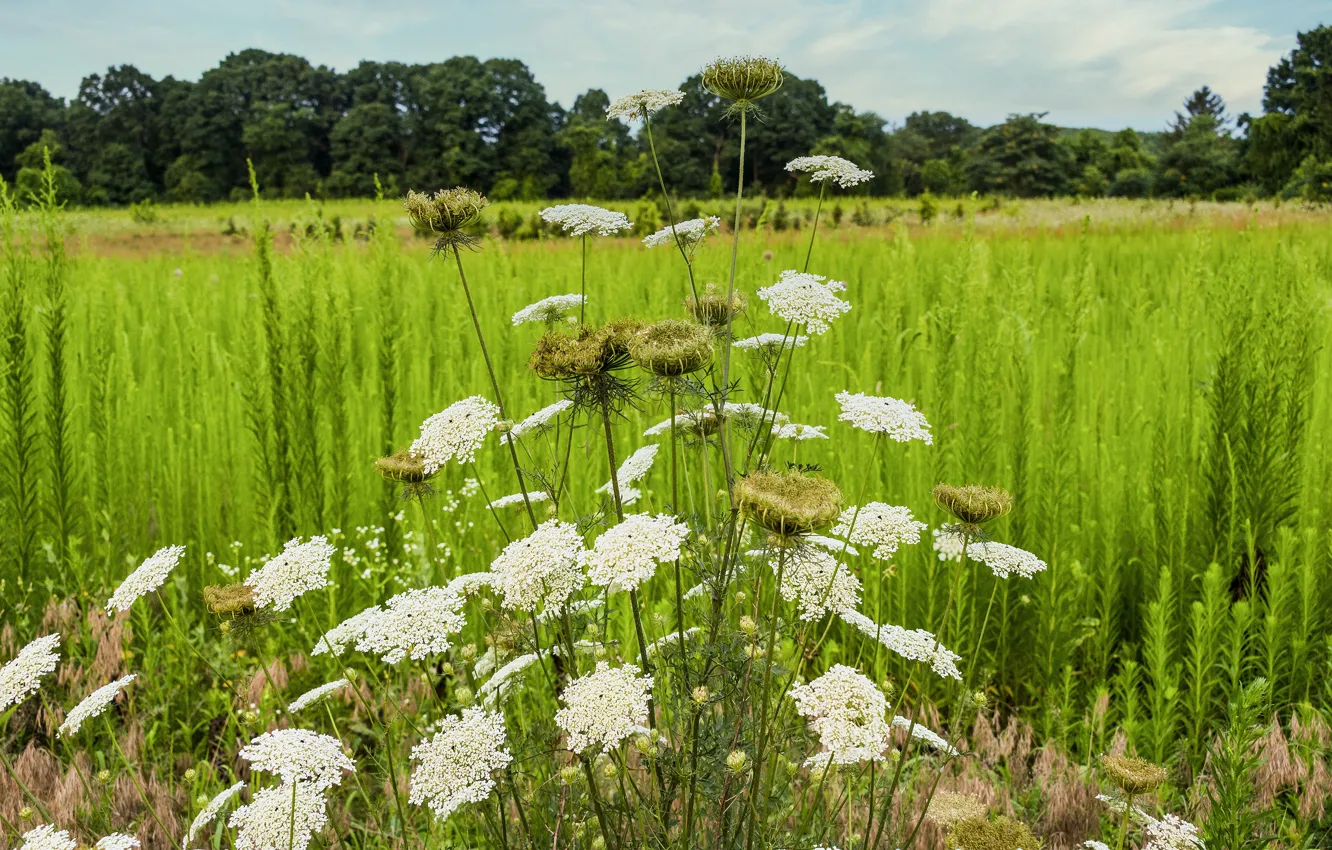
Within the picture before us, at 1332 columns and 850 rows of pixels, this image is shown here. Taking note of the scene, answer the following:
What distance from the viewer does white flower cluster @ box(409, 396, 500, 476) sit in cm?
94

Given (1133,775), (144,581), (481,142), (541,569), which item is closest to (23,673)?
(144,581)

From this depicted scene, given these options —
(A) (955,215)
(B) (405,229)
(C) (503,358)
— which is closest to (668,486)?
(C) (503,358)

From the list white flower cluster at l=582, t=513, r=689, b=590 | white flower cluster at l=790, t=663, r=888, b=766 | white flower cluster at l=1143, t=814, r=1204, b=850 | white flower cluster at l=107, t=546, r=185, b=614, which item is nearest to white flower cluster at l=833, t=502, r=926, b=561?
white flower cluster at l=790, t=663, r=888, b=766

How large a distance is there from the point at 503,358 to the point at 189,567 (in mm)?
1352

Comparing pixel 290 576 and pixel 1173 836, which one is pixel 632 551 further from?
pixel 1173 836

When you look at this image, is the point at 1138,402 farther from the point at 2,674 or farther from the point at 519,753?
the point at 2,674

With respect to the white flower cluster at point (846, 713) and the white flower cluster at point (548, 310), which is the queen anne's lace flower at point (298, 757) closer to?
→ the white flower cluster at point (846, 713)

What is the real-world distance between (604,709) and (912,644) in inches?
19.3

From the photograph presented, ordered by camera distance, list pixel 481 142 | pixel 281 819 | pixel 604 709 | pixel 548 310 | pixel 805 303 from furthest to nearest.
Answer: pixel 481 142, pixel 548 310, pixel 805 303, pixel 281 819, pixel 604 709

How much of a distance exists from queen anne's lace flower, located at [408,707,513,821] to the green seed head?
81 cm

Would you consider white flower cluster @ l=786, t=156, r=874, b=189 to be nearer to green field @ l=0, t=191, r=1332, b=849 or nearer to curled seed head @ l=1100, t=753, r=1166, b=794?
green field @ l=0, t=191, r=1332, b=849

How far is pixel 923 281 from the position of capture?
501 cm

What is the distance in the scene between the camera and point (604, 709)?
0.74 m

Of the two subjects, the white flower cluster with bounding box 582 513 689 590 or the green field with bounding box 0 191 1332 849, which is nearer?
the white flower cluster with bounding box 582 513 689 590
